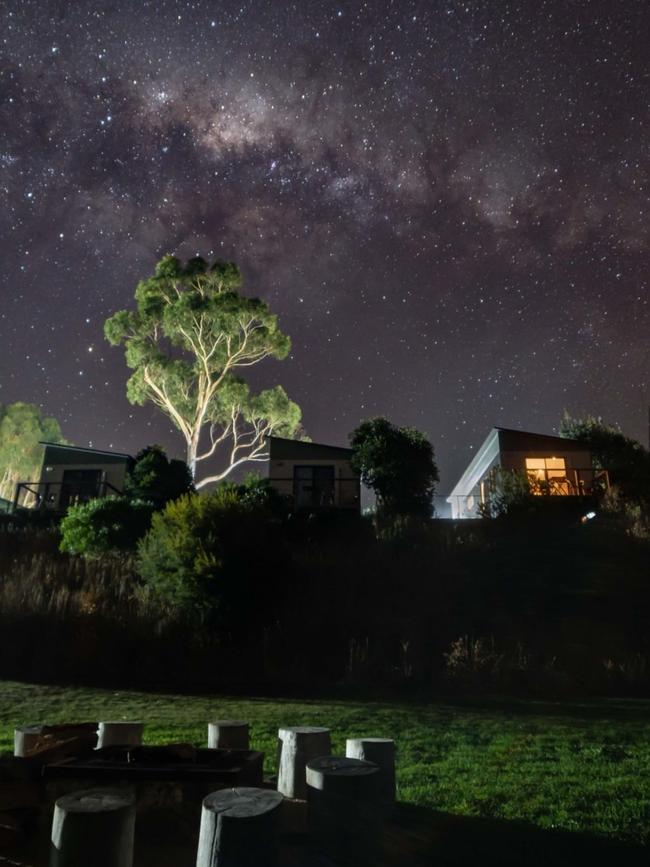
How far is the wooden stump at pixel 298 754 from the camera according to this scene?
4.36m

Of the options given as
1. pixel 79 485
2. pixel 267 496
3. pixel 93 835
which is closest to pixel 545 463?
pixel 267 496

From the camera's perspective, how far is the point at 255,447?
35.6 meters

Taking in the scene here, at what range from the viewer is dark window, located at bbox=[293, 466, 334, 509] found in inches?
1108

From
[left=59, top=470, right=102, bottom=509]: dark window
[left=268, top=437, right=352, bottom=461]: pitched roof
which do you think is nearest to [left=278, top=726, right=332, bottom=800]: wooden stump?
[left=268, top=437, right=352, bottom=461]: pitched roof

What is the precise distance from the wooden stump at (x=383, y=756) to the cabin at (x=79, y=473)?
27.3 m

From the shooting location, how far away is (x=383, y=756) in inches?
171

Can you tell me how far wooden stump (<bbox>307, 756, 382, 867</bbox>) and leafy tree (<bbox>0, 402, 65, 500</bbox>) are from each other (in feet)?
171

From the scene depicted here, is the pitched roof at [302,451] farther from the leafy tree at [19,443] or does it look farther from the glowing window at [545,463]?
the leafy tree at [19,443]

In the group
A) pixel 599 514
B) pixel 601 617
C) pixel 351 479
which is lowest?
pixel 601 617

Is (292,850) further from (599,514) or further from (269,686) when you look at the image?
(599,514)

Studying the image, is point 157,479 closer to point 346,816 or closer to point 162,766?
point 162,766

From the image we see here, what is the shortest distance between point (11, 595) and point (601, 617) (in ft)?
44.4

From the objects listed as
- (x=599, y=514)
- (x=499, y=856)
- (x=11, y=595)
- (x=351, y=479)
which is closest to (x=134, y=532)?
(x=11, y=595)

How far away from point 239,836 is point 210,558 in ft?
34.3
